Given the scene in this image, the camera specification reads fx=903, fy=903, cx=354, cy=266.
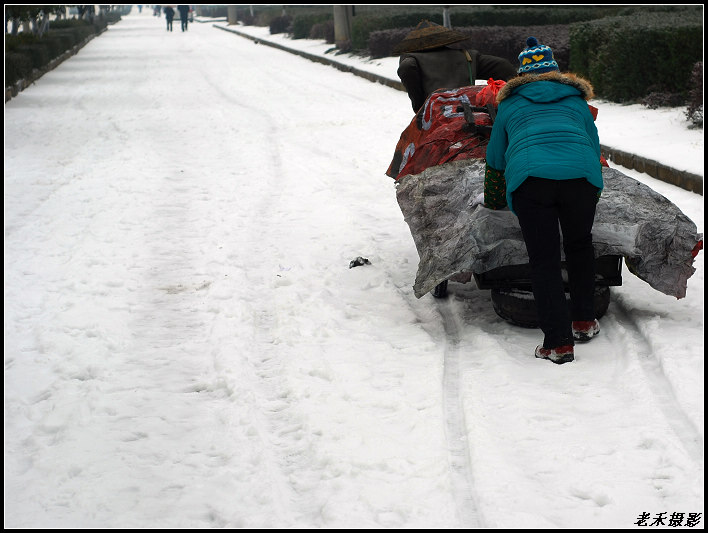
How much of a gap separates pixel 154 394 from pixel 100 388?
12.3 inches

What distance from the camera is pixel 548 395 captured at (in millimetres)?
4430

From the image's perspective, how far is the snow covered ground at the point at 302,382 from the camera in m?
3.61

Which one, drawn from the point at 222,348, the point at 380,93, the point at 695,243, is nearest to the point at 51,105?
the point at 380,93

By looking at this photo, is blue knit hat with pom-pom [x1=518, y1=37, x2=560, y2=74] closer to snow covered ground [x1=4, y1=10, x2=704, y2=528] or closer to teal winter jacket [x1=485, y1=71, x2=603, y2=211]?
teal winter jacket [x1=485, y1=71, x2=603, y2=211]

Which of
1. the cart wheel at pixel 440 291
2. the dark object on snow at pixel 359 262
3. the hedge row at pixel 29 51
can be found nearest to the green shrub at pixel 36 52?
the hedge row at pixel 29 51

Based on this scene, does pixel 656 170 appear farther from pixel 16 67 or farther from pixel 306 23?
pixel 306 23

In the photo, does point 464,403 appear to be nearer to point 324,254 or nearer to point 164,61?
point 324,254

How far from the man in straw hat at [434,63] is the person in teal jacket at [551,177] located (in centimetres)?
187

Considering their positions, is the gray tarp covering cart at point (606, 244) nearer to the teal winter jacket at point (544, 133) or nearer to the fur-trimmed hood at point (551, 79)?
the teal winter jacket at point (544, 133)

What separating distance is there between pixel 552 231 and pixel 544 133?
512 mm

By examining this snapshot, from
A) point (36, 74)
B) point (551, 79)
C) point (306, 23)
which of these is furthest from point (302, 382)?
point (306, 23)

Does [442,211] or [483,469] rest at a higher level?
[442,211]

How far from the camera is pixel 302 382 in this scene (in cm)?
476

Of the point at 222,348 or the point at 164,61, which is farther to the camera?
the point at 164,61
